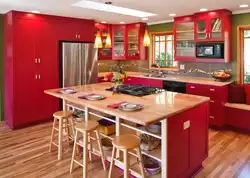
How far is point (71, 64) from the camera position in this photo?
525cm

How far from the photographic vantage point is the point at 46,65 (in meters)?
4.95

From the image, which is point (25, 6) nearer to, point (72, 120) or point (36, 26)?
point (36, 26)

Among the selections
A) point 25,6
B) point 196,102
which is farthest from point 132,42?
point 196,102

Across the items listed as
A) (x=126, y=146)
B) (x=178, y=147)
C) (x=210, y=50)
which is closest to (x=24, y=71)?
(x=126, y=146)

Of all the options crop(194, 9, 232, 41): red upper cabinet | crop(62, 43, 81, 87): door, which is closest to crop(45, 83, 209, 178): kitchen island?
crop(62, 43, 81, 87): door

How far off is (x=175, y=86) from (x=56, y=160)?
297cm

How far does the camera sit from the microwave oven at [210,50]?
4.58m

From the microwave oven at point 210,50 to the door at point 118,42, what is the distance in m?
2.26

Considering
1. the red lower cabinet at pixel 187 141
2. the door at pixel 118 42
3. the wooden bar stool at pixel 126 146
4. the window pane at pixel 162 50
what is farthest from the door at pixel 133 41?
the wooden bar stool at pixel 126 146

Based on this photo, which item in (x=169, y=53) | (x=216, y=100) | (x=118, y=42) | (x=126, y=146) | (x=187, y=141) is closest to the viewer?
(x=126, y=146)

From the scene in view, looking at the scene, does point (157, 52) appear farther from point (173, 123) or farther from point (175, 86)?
point (173, 123)

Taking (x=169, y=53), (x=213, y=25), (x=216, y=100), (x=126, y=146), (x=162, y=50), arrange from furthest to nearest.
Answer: (x=162, y=50) < (x=169, y=53) < (x=213, y=25) < (x=216, y=100) < (x=126, y=146)

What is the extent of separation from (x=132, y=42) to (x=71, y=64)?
198 cm

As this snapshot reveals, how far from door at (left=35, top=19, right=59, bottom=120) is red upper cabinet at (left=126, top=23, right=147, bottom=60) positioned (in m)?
2.14
